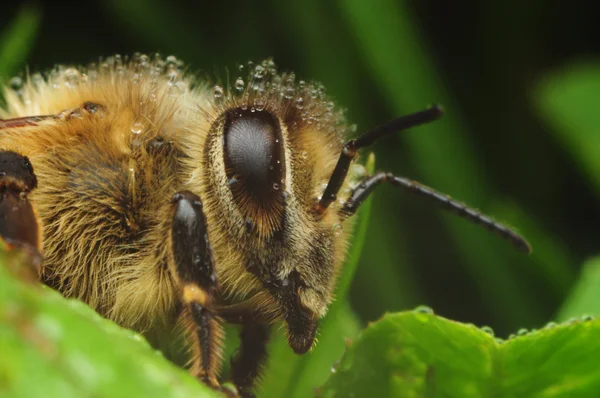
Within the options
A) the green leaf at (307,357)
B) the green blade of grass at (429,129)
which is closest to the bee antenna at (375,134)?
the green leaf at (307,357)

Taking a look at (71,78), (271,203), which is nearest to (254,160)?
(271,203)

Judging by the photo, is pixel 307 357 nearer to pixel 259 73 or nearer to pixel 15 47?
pixel 259 73

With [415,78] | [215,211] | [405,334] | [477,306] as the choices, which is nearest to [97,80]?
[215,211]

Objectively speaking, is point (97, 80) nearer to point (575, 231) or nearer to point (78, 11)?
point (78, 11)

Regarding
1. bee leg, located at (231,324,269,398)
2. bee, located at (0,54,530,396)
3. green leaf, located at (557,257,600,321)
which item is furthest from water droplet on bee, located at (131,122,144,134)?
green leaf, located at (557,257,600,321)

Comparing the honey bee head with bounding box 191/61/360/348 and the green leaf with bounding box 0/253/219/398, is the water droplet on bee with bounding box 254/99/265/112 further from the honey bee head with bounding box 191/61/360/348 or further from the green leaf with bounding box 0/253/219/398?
the green leaf with bounding box 0/253/219/398

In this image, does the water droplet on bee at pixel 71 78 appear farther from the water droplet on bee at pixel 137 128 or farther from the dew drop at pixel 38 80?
the water droplet on bee at pixel 137 128
